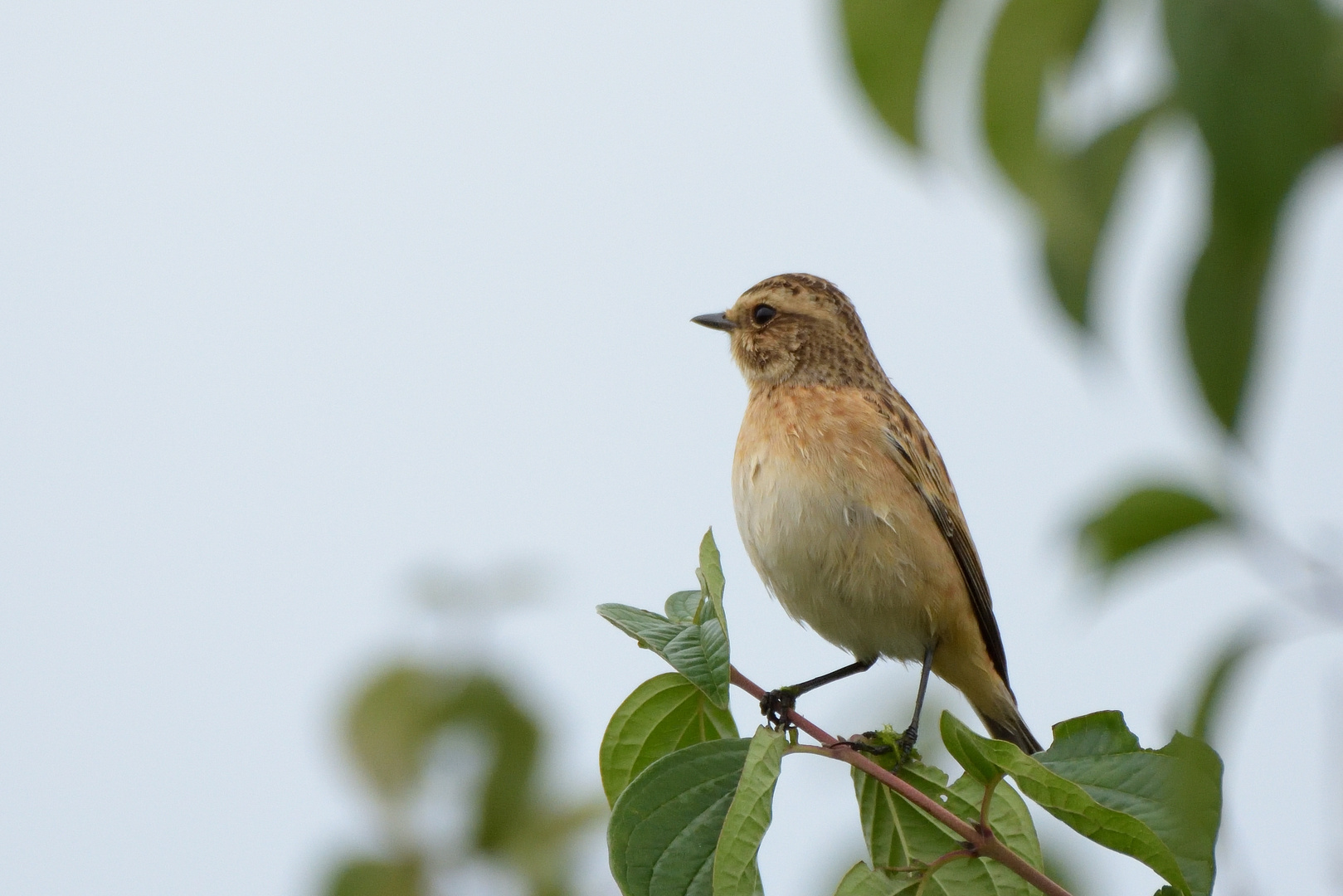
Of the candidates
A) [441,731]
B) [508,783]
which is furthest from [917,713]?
[441,731]

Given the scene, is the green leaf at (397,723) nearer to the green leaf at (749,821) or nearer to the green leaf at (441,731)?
the green leaf at (441,731)

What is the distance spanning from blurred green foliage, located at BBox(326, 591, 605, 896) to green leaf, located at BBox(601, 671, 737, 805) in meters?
2.01

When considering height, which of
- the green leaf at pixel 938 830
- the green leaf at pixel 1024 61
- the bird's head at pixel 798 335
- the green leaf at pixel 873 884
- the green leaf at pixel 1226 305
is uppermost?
the bird's head at pixel 798 335

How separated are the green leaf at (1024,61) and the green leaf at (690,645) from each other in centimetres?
157

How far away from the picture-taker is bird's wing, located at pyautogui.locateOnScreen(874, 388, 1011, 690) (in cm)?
567

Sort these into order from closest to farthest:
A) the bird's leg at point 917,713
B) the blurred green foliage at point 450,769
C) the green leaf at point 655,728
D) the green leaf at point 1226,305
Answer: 1. the green leaf at point 1226,305
2. the green leaf at point 655,728
3. the bird's leg at point 917,713
4. the blurred green foliage at point 450,769

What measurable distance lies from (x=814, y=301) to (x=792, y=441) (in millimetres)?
1176

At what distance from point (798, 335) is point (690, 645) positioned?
365cm

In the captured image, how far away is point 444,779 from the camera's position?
5.51 metres

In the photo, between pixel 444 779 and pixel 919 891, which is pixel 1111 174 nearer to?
pixel 919 891

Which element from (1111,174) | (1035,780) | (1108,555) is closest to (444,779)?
(1035,780)

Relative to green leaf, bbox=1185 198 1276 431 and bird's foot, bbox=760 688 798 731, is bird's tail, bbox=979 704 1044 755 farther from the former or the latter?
green leaf, bbox=1185 198 1276 431

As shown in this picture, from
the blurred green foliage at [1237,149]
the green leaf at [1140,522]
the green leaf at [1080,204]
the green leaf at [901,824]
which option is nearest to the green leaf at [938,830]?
A: the green leaf at [901,824]

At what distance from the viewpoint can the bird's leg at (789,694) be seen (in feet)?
11.2
